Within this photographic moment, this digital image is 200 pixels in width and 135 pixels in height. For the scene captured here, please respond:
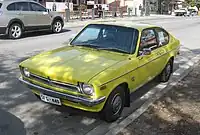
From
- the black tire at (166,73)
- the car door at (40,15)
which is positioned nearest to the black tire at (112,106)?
the black tire at (166,73)

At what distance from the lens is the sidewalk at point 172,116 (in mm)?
4500

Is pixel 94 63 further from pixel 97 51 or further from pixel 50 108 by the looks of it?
pixel 50 108

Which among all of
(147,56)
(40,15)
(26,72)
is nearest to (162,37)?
(147,56)

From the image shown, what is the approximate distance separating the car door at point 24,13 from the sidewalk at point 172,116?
9655 millimetres

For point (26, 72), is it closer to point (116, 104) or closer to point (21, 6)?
point (116, 104)

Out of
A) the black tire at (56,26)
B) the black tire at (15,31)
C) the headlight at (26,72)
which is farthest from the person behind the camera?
the black tire at (56,26)

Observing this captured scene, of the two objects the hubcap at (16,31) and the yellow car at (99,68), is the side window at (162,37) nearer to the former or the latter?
the yellow car at (99,68)

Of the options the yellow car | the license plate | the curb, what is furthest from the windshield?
the license plate

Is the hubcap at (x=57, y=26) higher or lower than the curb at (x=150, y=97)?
higher

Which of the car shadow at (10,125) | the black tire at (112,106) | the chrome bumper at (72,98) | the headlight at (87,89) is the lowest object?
the car shadow at (10,125)

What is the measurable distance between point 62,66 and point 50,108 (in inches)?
39.5

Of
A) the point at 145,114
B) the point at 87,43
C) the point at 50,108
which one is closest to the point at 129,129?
the point at 145,114

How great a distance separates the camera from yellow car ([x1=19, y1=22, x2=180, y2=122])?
4.27 m

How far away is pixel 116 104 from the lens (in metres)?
4.73
